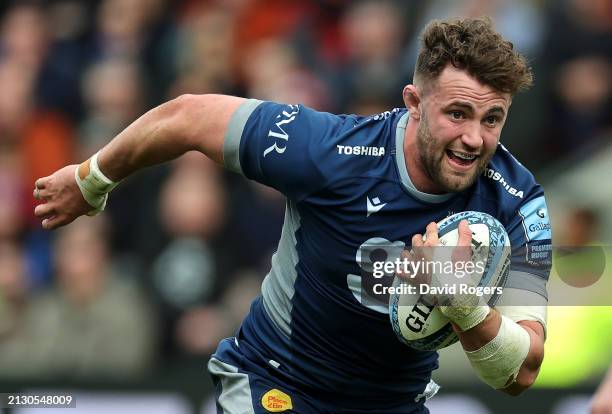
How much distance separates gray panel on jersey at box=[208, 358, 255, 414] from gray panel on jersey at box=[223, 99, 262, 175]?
3.03 ft

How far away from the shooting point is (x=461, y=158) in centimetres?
489

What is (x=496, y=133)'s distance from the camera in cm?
486

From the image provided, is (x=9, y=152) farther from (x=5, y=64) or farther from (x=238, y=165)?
(x=238, y=165)

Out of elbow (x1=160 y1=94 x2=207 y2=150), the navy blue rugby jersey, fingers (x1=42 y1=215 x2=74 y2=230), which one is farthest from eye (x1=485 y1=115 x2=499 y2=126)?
fingers (x1=42 y1=215 x2=74 y2=230)

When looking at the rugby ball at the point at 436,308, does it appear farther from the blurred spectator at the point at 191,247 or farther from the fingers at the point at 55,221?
the blurred spectator at the point at 191,247

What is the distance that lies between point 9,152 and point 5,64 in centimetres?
103

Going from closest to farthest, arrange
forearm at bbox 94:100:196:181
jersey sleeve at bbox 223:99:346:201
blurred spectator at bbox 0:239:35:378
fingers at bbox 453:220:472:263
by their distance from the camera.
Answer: fingers at bbox 453:220:472:263 < jersey sleeve at bbox 223:99:346:201 < forearm at bbox 94:100:196:181 < blurred spectator at bbox 0:239:35:378

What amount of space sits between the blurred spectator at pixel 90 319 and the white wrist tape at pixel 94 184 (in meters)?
2.95

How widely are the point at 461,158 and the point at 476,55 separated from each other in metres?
0.41

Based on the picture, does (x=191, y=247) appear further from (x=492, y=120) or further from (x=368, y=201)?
(x=492, y=120)

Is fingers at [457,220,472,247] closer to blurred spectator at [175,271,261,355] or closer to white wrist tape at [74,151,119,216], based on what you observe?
white wrist tape at [74,151,119,216]

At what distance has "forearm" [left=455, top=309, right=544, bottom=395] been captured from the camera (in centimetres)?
472

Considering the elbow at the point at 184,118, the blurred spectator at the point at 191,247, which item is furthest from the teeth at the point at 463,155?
the blurred spectator at the point at 191,247

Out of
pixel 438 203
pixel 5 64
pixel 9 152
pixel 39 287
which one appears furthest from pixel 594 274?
pixel 5 64
